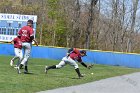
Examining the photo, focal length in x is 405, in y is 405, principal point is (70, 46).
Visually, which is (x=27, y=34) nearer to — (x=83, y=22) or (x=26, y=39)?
(x=26, y=39)

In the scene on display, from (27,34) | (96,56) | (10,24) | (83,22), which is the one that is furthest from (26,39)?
(83,22)

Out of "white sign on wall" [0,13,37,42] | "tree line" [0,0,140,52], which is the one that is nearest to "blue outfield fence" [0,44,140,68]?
"white sign on wall" [0,13,37,42]

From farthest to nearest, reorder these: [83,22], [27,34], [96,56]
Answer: [83,22] < [96,56] < [27,34]

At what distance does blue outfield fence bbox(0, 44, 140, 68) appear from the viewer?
3512 cm

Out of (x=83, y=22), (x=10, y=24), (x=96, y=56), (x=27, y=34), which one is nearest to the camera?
(x=27, y=34)

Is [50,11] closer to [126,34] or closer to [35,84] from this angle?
[126,34]

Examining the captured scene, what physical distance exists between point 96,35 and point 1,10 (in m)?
16.2

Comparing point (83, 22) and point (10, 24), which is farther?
point (83, 22)

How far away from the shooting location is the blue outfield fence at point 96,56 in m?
35.1

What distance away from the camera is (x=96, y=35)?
2571 inches

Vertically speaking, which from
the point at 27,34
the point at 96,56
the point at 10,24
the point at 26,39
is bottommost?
the point at 96,56

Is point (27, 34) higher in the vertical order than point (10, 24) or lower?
lower

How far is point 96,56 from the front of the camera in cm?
3600

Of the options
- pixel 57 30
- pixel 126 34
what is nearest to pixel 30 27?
pixel 57 30
